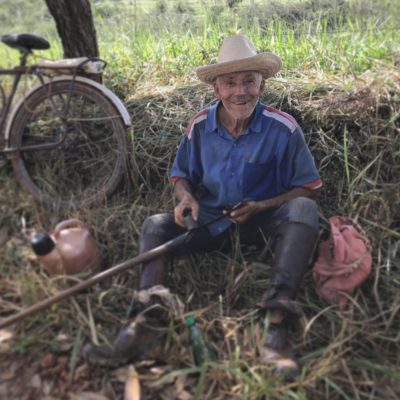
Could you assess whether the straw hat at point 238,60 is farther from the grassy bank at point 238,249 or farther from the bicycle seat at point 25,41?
the bicycle seat at point 25,41

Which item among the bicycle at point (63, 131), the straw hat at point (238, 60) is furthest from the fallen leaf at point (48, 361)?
the straw hat at point (238, 60)

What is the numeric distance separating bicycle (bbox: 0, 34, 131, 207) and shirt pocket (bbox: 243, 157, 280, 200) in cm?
100

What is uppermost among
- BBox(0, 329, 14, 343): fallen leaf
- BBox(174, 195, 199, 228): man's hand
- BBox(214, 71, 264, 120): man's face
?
BBox(214, 71, 264, 120): man's face

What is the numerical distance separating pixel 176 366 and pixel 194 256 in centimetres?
75

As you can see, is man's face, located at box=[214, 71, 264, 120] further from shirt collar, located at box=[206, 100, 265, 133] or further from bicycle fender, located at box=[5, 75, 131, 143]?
bicycle fender, located at box=[5, 75, 131, 143]

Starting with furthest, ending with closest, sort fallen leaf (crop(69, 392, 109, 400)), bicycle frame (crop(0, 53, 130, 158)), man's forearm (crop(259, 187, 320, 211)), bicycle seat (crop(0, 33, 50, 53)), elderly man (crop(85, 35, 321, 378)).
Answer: bicycle frame (crop(0, 53, 130, 158)), bicycle seat (crop(0, 33, 50, 53)), man's forearm (crop(259, 187, 320, 211)), elderly man (crop(85, 35, 321, 378)), fallen leaf (crop(69, 392, 109, 400))

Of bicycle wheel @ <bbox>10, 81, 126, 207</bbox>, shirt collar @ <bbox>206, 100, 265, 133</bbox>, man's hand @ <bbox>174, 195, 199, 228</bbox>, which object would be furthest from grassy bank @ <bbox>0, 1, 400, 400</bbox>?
shirt collar @ <bbox>206, 100, 265, 133</bbox>

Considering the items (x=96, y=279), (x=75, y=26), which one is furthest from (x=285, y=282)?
(x=75, y=26)

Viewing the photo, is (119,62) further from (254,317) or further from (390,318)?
(390,318)

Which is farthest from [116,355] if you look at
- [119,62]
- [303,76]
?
[119,62]

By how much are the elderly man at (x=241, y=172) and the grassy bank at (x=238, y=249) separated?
209mm

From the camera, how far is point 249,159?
2385mm

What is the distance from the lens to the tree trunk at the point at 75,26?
10.6 ft

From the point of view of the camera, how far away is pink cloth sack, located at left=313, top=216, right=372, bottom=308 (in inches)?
83.9
